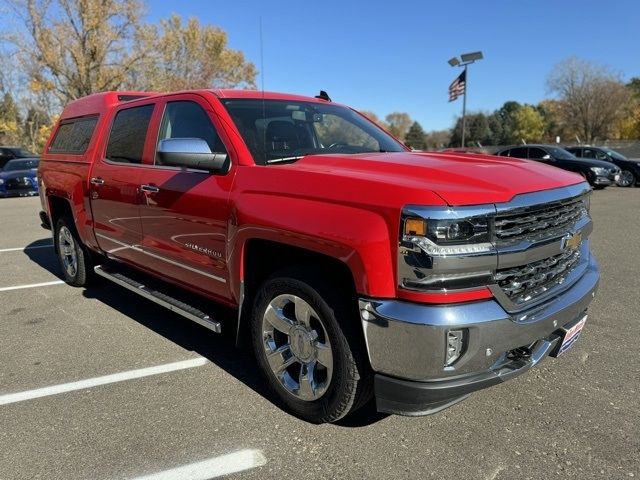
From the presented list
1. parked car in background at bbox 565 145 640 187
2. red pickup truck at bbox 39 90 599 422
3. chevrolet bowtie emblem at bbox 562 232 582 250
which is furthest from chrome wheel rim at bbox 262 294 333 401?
parked car in background at bbox 565 145 640 187

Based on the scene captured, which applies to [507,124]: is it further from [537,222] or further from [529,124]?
[537,222]

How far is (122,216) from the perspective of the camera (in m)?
4.54

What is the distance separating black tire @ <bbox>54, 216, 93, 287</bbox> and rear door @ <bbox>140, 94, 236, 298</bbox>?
74.3 inches

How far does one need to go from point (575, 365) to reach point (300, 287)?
7.16 feet

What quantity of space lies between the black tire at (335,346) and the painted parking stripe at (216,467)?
41 cm

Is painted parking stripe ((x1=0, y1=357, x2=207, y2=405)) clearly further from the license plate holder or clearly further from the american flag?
the american flag

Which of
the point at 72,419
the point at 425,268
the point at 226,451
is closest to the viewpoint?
the point at 425,268

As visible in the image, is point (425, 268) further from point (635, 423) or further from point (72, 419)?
point (72, 419)

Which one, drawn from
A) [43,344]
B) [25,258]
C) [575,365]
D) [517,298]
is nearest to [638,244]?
[575,365]

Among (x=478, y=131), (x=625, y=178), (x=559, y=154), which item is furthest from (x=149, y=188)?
(x=478, y=131)

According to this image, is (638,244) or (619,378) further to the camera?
(638,244)

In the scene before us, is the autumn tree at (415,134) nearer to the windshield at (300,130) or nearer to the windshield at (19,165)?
the windshield at (19,165)

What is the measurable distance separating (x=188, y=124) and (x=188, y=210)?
72 cm

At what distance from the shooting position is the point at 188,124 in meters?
3.91
